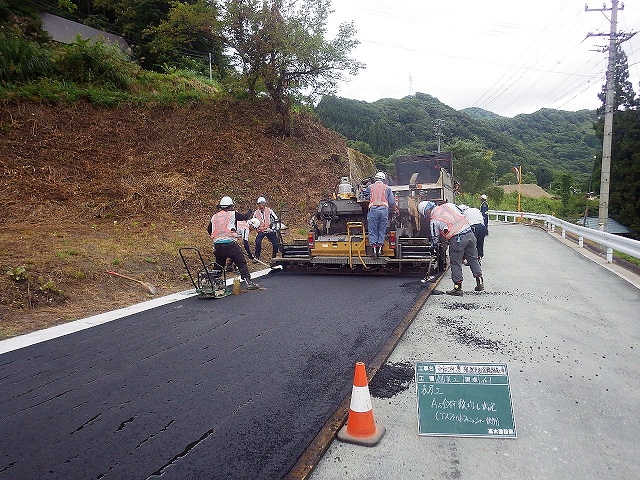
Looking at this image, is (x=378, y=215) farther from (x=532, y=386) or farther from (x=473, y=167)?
(x=473, y=167)

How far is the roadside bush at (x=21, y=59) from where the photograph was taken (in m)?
15.4

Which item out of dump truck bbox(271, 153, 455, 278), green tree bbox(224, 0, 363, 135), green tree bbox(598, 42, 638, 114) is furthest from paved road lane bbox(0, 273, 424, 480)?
green tree bbox(598, 42, 638, 114)

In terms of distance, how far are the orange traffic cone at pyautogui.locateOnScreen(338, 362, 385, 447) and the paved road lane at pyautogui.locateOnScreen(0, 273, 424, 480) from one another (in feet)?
0.99

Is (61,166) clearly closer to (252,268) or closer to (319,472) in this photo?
(252,268)

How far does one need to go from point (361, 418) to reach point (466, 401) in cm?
66

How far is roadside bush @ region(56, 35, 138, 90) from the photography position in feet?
56.3

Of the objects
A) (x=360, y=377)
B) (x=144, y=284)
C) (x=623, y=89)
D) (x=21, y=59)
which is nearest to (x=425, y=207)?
(x=144, y=284)

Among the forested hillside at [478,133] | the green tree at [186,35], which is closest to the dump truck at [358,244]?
the green tree at [186,35]

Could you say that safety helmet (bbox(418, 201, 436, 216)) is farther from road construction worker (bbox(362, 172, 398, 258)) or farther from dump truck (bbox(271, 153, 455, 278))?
road construction worker (bbox(362, 172, 398, 258))

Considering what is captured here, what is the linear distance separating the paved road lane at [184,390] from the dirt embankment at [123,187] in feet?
5.38

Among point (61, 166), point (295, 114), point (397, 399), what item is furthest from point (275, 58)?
point (397, 399)

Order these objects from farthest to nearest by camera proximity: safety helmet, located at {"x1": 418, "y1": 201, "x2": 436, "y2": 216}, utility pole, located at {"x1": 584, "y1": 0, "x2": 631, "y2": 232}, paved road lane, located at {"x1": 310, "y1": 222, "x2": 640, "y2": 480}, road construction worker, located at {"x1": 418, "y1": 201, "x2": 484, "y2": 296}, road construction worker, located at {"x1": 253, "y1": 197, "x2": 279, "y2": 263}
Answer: utility pole, located at {"x1": 584, "y1": 0, "x2": 631, "y2": 232}, road construction worker, located at {"x1": 253, "y1": 197, "x2": 279, "y2": 263}, safety helmet, located at {"x1": 418, "y1": 201, "x2": 436, "y2": 216}, road construction worker, located at {"x1": 418, "y1": 201, "x2": 484, "y2": 296}, paved road lane, located at {"x1": 310, "y1": 222, "x2": 640, "y2": 480}

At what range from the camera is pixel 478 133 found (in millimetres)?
68250

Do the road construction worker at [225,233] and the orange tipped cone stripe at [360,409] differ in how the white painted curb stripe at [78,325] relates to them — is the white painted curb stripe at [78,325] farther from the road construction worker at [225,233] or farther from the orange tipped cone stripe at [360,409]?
the orange tipped cone stripe at [360,409]
